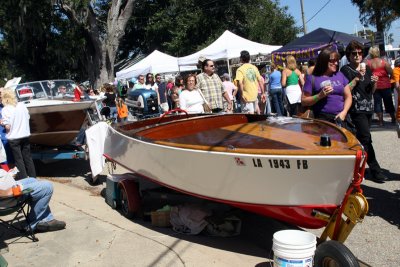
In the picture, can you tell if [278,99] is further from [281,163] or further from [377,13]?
[377,13]

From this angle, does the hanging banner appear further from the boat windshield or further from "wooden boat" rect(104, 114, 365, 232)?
"wooden boat" rect(104, 114, 365, 232)

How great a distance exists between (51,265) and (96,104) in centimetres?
471

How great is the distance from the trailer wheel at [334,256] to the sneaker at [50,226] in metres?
3.02

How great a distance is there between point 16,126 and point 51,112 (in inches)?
52.9

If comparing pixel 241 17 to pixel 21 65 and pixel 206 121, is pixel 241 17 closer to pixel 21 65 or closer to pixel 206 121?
pixel 21 65

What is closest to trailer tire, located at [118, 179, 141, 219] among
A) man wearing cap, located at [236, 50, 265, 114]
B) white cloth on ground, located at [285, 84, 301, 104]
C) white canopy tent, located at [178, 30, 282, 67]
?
man wearing cap, located at [236, 50, 265, 114]

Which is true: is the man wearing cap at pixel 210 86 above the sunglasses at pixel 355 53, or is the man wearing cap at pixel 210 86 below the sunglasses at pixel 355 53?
below

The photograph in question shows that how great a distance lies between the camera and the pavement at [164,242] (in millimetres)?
4254

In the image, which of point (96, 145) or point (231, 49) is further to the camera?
point (231, 49)

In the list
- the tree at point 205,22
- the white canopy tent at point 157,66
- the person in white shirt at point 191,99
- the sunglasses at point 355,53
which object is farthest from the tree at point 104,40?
the sunglasses at point 355,53

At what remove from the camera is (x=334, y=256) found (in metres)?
3.34

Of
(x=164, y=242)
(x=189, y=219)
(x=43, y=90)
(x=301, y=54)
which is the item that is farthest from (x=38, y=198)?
(x=301, y=54)

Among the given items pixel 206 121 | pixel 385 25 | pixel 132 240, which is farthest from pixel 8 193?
pixel 385 25

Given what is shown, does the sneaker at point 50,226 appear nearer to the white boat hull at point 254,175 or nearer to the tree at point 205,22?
the white boat hull at point 254,175
